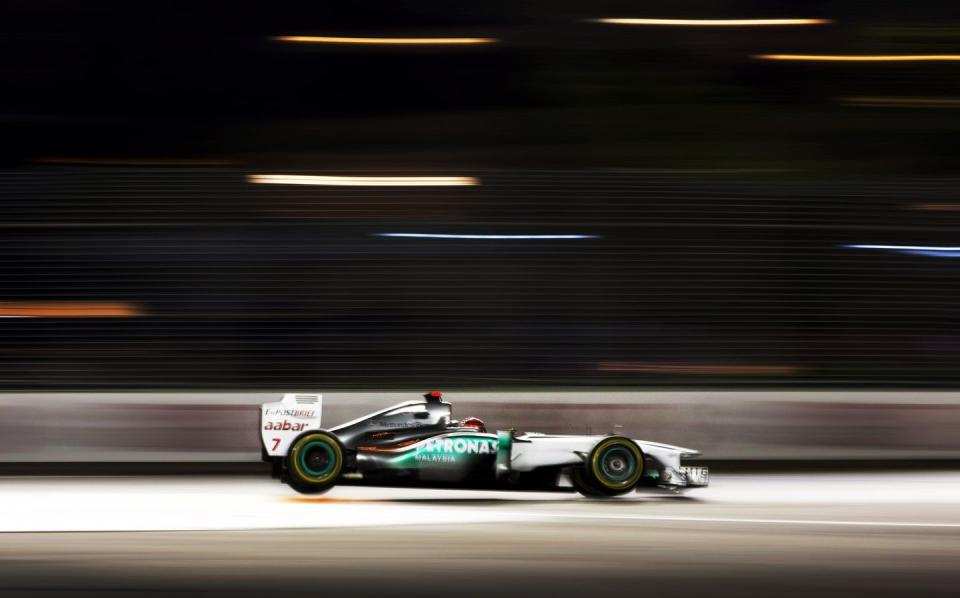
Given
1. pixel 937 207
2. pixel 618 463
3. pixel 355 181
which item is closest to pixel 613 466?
pixel 618 463

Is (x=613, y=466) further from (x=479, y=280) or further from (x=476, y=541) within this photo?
(x=479, y=280)

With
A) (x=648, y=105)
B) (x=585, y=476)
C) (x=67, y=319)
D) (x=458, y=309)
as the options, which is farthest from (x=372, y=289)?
(x=648, y=105)

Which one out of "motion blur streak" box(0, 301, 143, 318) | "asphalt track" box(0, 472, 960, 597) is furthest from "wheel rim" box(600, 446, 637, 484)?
"motion blur streak" box(0, 301, 143, 318)

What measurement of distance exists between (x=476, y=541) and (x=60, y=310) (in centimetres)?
623

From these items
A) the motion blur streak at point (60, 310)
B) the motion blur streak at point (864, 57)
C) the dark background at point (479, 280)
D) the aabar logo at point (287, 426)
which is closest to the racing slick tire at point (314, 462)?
the aabar logo at point (287, 426)

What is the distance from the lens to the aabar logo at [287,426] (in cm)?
859

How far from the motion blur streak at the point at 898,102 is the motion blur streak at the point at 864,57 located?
0.87m

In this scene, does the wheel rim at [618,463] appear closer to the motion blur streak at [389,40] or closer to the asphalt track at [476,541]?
the asphalt track at [476,541]

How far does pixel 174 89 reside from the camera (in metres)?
18.3

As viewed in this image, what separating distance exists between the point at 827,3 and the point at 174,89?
34.9ft

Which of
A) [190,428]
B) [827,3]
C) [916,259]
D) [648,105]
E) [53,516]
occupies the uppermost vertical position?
[827,3]

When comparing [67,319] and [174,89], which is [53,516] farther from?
[174,89]

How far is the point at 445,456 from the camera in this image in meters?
8.32

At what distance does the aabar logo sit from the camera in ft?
28.2
